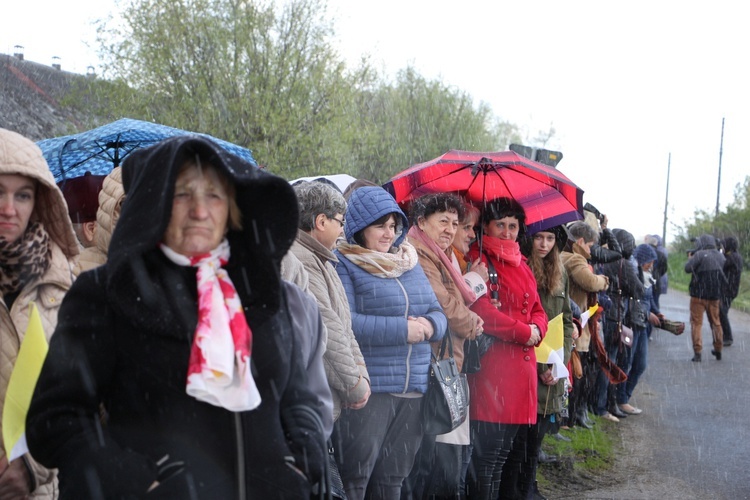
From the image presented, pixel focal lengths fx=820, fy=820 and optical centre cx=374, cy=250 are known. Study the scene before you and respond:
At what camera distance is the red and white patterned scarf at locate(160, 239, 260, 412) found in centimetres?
204

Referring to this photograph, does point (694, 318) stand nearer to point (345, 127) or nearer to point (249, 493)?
point (345, 127)

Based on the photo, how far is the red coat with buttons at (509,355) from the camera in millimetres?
5465

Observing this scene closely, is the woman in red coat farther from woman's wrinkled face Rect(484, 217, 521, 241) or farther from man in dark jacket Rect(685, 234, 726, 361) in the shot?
man in dark jacket Rect(685, 234, 726, 361)

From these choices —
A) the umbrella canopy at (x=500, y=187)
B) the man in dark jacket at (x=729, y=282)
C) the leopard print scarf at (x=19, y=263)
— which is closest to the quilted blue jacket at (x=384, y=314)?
the umbrella canopy at (x=500, y=187)

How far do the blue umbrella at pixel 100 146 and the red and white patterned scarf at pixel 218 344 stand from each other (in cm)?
329

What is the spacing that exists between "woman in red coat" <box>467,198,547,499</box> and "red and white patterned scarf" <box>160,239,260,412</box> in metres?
3.58

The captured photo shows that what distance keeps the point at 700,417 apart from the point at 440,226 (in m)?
5.47

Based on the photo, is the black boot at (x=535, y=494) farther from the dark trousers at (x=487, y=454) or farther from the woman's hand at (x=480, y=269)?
the woman's hand at (x=480, y=269)

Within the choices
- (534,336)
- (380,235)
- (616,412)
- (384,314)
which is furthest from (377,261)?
(616,412)

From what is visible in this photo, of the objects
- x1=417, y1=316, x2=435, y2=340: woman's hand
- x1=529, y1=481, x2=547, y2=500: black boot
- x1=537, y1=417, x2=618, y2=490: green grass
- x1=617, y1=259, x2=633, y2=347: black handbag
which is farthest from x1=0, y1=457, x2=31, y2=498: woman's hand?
x1=617, y1=259, x2=633, y2=347: black handbag

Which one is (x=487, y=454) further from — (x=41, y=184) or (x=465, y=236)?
(x=41, y=184)

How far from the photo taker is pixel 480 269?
5734 millimetres

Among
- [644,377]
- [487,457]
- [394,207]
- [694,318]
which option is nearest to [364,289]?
[394,207]

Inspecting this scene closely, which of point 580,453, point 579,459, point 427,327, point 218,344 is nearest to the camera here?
point 218,344
